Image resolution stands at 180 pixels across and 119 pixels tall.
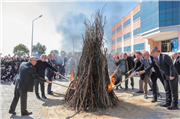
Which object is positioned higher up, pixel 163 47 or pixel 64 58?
pixel 163 47

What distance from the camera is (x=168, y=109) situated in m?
4.43

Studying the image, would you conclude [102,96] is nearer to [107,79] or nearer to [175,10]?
[107,79]

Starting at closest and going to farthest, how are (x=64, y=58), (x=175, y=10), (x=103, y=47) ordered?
(x=103, y=47) < (x=64, y=58) < (x=175, y=10)

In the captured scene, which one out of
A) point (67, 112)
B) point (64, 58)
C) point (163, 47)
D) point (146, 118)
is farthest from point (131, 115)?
point (163, 47)

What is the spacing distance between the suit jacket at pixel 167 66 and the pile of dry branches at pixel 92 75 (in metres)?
2.00

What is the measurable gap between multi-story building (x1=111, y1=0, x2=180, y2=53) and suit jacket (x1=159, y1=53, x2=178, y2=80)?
1424 centimetres

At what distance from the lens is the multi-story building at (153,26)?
77.5ft

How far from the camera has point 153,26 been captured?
2609 cm

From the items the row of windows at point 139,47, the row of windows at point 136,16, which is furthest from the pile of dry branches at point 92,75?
the row of windows at point 136,16

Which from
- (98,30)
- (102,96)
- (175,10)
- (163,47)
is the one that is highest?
(175,10)

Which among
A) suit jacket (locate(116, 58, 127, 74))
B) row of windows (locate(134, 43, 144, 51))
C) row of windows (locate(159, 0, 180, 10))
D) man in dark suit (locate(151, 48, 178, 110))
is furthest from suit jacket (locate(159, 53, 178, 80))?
row of windows (locate(134, 43, 144, 51))

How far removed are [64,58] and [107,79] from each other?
7.51m

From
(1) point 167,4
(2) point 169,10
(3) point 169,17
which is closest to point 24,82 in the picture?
(3) point 169,17

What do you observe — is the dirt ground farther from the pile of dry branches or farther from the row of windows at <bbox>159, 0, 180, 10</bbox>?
the row of windows at <bbox>159, 0, 180, 10</bbox>
